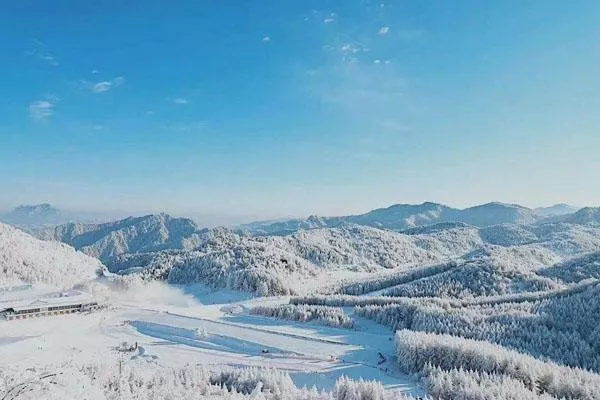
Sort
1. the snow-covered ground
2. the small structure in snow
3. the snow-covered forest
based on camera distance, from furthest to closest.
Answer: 1. the small structure in snow
2. the snow-covered ground
3. the snow-covered forest

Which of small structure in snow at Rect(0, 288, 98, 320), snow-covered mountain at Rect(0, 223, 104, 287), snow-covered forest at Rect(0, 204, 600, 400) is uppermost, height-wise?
snow-covered mountain at Rect(0, 223, 104, 287)

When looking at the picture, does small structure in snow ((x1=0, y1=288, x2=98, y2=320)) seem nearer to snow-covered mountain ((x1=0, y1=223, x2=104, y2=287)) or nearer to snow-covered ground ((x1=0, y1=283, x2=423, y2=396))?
snow-covered ground ((x1=0, y1=283, x2=423, y2=396))

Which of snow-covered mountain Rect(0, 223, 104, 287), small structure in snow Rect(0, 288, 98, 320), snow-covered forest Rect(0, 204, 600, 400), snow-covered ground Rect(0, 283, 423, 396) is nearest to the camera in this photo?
snow-covered forest Rect(0, 204, 600, 400)

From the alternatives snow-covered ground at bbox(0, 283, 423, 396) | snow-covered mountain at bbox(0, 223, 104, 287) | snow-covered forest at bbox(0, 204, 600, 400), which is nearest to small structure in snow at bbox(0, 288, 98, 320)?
snow-covered ground at bbox(0, 283, 423, 396)

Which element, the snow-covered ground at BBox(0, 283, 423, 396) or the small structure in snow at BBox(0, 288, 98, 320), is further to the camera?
the small structure in snow at BBox(0, 288, 98, 320)

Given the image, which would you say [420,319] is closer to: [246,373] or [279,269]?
[246,373]

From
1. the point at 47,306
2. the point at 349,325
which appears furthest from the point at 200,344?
the point at 349,325

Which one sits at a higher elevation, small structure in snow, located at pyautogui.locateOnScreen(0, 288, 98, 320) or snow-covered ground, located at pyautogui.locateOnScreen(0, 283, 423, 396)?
small structure in snow, located at pyautogui.locateOnScreen(0, 288, 98, 320)
